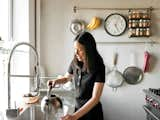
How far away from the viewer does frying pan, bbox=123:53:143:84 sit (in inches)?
146

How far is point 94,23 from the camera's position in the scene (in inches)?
143

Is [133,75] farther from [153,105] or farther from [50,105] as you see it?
[50,105]

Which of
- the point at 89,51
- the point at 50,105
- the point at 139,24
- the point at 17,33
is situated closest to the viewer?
the point at 50,105

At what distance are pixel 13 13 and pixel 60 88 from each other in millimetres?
915

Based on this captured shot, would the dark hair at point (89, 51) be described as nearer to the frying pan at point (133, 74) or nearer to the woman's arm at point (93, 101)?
the woman's arm at point (93, 101)

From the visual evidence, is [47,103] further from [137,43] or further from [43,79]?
[137,43]

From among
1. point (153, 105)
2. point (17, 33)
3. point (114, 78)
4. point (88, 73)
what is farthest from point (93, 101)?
point (114, 78)

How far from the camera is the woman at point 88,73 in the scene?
220 cm

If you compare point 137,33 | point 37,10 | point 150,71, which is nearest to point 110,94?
point 150,71

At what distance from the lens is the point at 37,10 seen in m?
3.61

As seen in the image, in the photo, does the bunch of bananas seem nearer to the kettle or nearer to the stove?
the stove

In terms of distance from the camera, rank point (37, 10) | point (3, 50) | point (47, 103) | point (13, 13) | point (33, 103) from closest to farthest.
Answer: point (47, 103) → point (33, 103) → point (3, 50) → point (13, 13) → point (37, 10)

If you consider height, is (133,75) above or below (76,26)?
below

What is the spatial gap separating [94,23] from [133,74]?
2.47 ft
